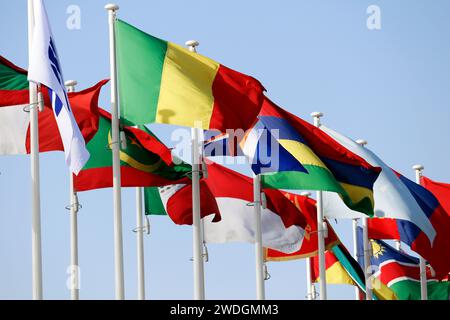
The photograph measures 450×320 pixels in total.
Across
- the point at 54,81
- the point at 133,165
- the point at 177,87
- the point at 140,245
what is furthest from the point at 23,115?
the point at 140,245

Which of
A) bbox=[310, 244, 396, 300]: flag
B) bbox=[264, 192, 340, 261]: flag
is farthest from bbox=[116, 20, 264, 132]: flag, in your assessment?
bbox=[310, 244, 396, 300]: flag

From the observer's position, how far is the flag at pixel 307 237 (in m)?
43.6

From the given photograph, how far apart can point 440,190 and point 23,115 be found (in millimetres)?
18697

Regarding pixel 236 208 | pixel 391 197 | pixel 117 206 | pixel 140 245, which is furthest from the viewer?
pixel 391 197

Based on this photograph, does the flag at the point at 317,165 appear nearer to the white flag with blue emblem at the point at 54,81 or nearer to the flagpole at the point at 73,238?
the flagpole at the point at 73,238

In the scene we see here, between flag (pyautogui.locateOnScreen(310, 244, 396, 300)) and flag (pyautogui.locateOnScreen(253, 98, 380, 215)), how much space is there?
8672mm

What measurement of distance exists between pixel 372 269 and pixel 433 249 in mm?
8065

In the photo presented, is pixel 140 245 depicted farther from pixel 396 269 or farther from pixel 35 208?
pixel 396 269

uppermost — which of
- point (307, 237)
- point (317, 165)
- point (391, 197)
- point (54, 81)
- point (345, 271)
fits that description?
point (54, 81)

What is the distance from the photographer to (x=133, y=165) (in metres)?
33.2

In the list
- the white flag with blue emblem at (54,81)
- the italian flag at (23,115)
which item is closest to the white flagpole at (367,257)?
the italian flag at (23,115)

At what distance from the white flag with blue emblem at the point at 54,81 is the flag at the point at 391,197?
14305mm

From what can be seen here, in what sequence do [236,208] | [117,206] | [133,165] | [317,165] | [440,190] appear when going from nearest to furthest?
[117,206]
[133,165]
[317,165]
[236,208]
[440,190]
